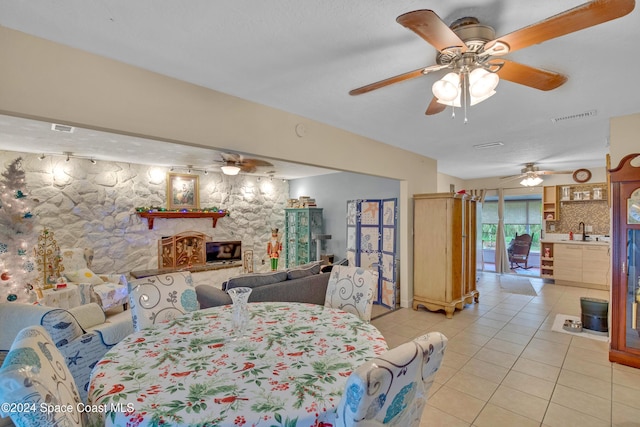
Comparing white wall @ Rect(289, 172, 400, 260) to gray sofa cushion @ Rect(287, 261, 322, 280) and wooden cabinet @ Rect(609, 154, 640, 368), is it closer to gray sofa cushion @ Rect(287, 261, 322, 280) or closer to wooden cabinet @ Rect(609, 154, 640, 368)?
gray sofa cushion @ Rect(287, 261, 322, 280)

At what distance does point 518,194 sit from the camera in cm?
694

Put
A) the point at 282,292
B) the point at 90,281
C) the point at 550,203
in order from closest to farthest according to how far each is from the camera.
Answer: the point at 282,292, the point at 90,281, the point at 550,203

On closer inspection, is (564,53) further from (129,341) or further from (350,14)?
(129,341)

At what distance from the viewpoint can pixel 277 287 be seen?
2969 millimetres

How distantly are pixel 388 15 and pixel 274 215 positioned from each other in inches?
222

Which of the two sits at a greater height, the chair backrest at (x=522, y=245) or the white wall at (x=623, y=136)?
the white wall at (x=623, y=136)

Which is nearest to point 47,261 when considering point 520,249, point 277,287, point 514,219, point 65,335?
point 65,335

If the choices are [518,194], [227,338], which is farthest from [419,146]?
[518,194]

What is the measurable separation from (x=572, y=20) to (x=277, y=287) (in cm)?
276

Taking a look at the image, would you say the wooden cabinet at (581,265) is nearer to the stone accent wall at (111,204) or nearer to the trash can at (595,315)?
the trash can at (595,315)

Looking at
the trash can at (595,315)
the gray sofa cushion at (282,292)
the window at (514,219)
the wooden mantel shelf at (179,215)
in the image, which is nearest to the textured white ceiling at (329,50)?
the gray sofa cushion at (282,292)

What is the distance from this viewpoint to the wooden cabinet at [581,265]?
5461mm

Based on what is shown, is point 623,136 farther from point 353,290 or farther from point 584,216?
point 584,216

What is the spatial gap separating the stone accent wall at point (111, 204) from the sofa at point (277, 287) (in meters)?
2.63
